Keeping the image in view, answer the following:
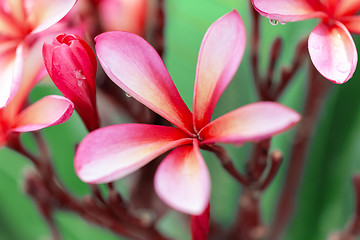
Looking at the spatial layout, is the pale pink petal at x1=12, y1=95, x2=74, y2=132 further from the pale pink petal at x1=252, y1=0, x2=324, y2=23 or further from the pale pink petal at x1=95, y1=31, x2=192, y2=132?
the pale pink petal at x1=252, y1=0, x2=324, y2=23

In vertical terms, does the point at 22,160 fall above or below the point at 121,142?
below

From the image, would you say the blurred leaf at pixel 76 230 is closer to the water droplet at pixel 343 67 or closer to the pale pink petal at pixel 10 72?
the pale pink petal at pixel 10 72

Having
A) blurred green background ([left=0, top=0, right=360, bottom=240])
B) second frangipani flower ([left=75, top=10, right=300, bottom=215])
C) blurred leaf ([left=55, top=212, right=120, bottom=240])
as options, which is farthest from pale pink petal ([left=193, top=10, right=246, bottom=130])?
blurred leaf ([left=55, top=212, right=120, bottom=240])

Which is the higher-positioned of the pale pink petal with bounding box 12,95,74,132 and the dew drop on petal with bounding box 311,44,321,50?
the dew drop on petal with bounding box 311,44,321,50

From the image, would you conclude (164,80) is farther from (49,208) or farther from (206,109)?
(49,208)

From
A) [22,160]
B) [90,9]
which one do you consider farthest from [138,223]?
[22,160]

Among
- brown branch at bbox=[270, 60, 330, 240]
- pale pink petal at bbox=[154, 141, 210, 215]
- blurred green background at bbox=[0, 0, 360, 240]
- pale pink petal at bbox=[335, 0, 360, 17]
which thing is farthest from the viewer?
blurred green background at bbox=[0, 0, 360, 240]

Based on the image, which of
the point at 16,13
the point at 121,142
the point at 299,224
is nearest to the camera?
the point at 121,142
